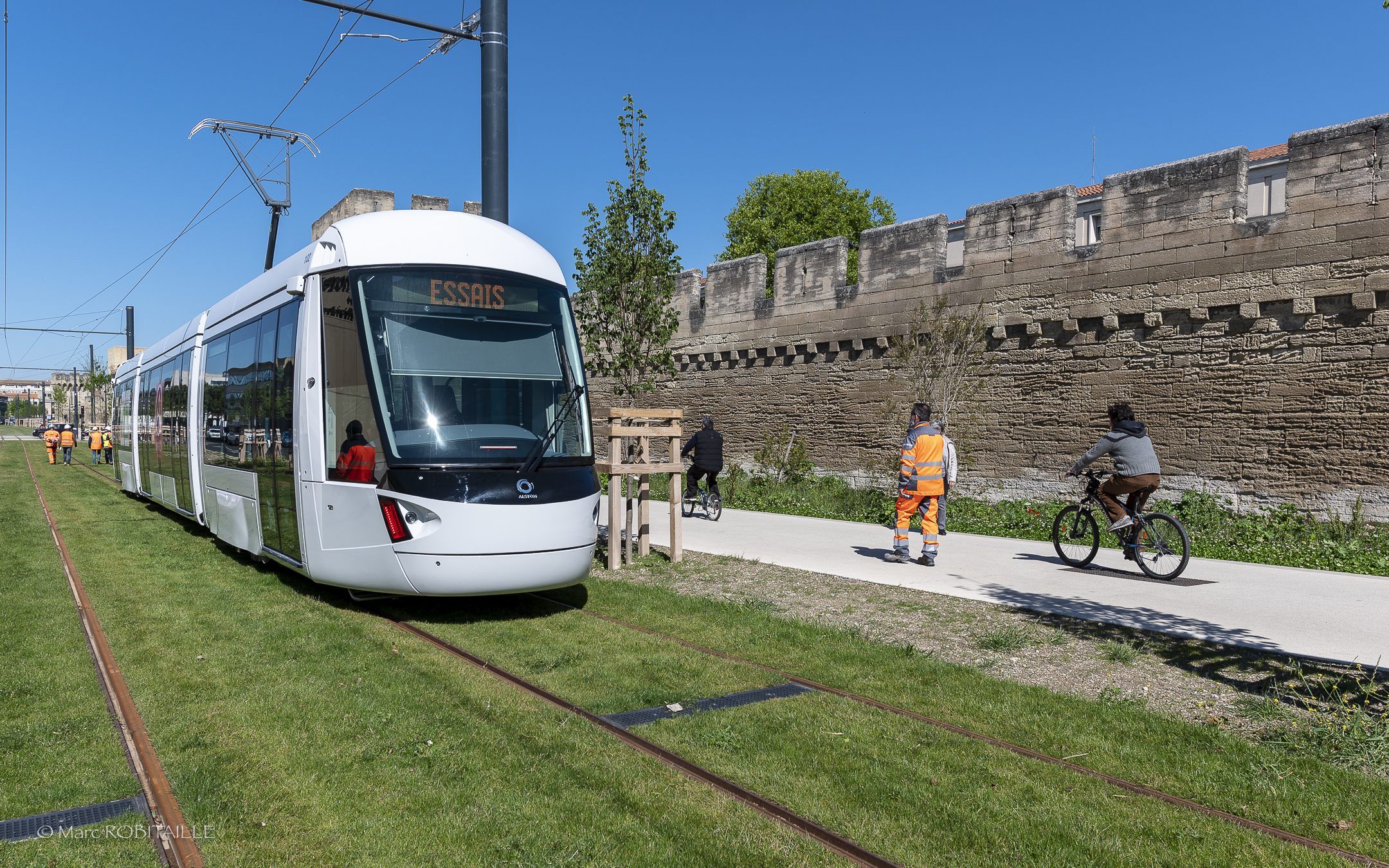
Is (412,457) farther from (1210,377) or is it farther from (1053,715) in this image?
(1210,377)

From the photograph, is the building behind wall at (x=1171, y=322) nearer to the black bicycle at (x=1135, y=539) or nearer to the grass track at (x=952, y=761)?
the black bicycle at (x=1135, y=539)

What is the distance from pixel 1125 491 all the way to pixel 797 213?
113 ft

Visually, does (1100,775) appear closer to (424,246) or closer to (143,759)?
(143,759)

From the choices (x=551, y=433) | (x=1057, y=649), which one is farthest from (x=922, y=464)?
(x=551, y=433)

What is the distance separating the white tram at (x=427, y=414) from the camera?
6715mm

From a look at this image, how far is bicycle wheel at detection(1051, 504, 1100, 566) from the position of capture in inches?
390

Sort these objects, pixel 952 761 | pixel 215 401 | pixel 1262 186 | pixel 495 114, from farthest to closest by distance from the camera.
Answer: pixel 1262 186, pixel 215 401, pixel 495 114, pixel 952 761

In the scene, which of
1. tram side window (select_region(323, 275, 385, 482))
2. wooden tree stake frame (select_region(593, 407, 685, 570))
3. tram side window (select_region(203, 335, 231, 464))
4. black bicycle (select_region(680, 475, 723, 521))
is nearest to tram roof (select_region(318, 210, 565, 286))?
tram side window (select_region(323, 275, 385, 482))

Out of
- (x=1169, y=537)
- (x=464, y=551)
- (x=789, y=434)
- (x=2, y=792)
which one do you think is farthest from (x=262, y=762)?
(x=789, y=434)

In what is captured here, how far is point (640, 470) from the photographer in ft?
32.8

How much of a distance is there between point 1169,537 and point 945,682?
4.74 meters

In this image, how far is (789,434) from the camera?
63.8ft

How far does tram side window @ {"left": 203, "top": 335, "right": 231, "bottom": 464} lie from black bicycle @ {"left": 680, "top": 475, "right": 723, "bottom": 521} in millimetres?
6832

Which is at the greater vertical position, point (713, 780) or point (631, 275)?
point (631, 275)
